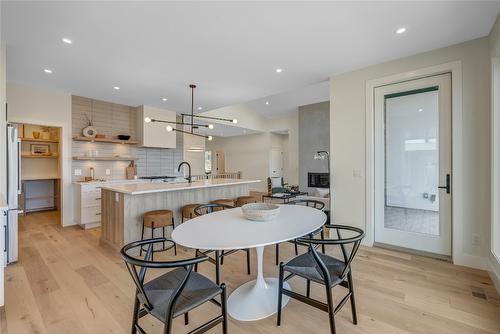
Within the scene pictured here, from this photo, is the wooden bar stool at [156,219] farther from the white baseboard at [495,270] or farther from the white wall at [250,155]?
the white wall at [250,155]

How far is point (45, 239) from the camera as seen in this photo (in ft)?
12.6

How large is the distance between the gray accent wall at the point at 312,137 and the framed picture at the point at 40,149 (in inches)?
288

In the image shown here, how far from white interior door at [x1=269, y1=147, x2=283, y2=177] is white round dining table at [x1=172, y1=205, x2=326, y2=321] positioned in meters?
7.75

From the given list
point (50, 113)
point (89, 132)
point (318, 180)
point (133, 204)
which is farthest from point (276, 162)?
point (50, 113)

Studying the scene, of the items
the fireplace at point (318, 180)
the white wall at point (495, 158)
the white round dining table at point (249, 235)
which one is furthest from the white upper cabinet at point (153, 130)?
the white wall at point (495, 158)

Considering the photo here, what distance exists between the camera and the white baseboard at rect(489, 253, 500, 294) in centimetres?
223

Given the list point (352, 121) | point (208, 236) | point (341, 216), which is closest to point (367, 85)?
point (352, 121)

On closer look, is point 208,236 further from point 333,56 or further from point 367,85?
point 367,85

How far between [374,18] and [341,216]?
8.64 ft

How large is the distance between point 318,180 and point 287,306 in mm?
6062

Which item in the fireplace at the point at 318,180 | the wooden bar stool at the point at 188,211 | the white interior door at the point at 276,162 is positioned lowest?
the wooden bar stool at the point at 188,211

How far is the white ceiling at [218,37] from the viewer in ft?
7.07

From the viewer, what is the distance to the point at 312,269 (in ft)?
5.78

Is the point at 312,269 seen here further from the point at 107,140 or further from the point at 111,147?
the point at 111,147
